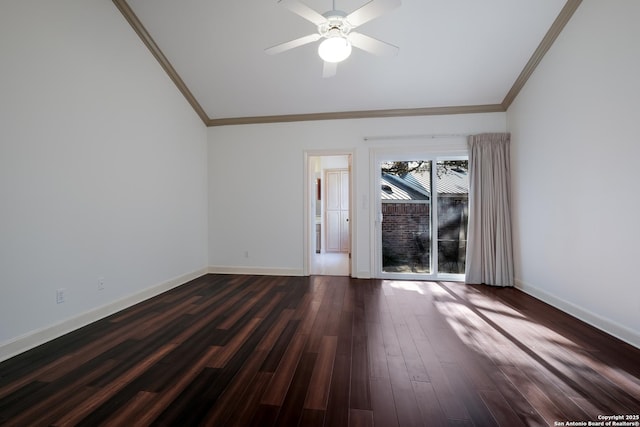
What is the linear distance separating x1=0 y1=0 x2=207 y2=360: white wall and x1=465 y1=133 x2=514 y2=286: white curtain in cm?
446

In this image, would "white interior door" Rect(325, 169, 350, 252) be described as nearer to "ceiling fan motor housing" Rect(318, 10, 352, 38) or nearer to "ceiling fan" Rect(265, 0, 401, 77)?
"ceiling fan" Rect(265, 0, 401, 77)

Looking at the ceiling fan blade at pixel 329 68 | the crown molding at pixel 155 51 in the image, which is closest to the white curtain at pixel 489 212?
the ceiling fan blade at pixel 329 68

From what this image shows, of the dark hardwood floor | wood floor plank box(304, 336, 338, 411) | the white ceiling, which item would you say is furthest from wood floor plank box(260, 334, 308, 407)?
the white ceiling

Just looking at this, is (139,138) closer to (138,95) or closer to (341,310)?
(138,95)

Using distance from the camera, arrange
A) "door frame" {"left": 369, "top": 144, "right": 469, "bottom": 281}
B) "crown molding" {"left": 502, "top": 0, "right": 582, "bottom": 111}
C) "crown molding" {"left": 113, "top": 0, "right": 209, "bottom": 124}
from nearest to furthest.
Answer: "crown molding" {"left": 502, "top": 0, "right": 582, "bottom": 111} → "crown molding" {"left": 113, "top": 0, "right": 209, "bottom": 124} → "door frame" {"left": 369, "top": 144, "right": 469, "bottom": 281}

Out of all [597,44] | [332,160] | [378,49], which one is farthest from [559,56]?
[332,160]

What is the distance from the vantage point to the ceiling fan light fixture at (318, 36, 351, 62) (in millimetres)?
2125

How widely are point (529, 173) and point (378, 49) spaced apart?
267cm

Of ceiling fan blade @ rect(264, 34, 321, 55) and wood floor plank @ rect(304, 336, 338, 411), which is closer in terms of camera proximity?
wood floor plank @ rect(304, 336, 338, 411)

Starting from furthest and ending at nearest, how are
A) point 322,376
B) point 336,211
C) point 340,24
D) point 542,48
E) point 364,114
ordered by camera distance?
point 336,211
point 364,114
point 542,48
point 340,24
point 322,376

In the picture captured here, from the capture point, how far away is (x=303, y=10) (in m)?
2.03

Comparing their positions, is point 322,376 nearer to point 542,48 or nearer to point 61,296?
point 61,296

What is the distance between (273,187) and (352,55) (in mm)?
2324

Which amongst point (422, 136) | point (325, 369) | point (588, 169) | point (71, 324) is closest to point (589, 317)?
point (588, 169)
